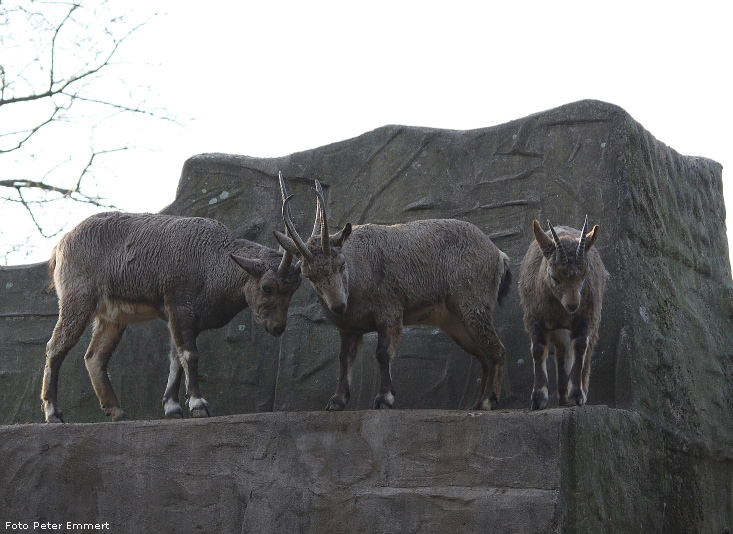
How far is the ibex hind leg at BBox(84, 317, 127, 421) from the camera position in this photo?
7.91 m

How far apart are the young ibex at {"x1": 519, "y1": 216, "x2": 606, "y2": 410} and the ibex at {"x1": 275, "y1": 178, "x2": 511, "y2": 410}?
0.37 m

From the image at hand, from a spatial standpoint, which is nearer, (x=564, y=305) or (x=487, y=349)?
(x=564, y=305)

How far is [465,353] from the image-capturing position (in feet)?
25.7

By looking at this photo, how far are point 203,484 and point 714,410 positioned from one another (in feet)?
12.9

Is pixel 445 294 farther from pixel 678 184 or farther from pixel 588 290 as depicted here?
pixel 678 184

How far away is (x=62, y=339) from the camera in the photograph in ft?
24.6

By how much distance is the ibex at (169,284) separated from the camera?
7348 mm

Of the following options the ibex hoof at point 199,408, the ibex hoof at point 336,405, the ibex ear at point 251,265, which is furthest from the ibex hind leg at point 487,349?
the ibex hoof at point 199,408

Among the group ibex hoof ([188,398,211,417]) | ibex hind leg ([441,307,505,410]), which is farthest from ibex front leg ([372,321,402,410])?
ibex hoof ([188,398,211,417])

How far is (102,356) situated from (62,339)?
55cm

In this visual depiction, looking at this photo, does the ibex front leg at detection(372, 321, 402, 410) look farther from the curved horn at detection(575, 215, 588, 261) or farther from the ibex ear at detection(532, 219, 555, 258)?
the curved horn at detection(575, 215, 588, 261)

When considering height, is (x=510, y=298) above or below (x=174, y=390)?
above

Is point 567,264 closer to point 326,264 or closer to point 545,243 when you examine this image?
point 545,243

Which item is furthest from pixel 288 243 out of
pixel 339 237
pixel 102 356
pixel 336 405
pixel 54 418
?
pixel 54 418
